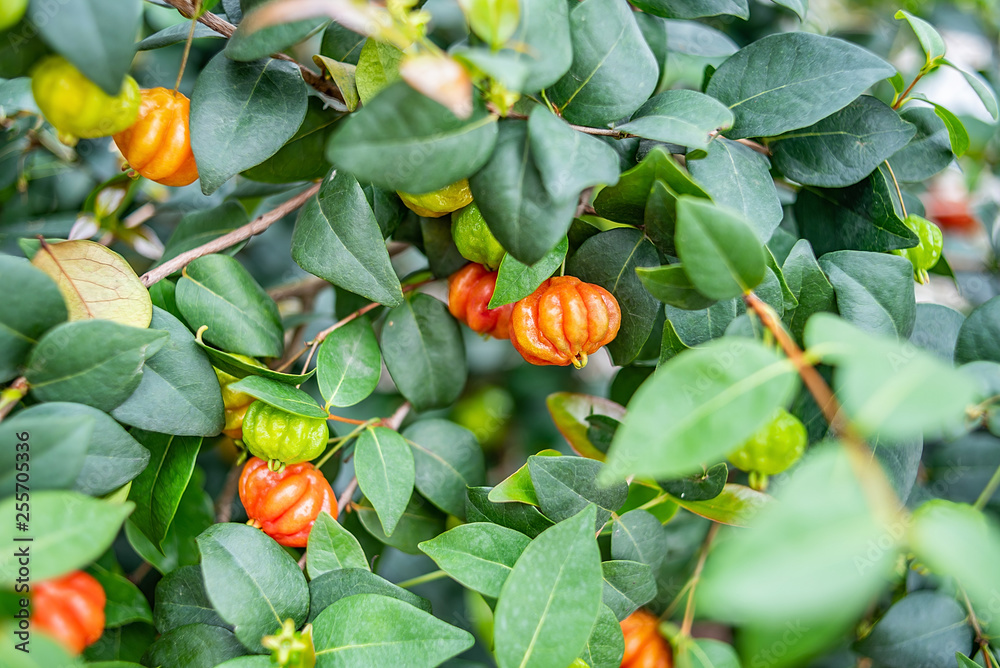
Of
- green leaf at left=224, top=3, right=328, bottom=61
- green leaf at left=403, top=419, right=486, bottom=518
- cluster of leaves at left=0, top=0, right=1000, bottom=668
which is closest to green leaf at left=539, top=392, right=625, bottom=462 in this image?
A: cluster of leaves at left=0, top=0, right=1000, bottom=668

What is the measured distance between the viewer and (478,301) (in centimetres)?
78

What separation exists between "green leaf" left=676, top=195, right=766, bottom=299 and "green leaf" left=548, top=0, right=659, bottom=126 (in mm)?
186

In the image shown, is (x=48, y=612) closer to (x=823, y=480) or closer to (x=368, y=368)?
(x=368, y=368)

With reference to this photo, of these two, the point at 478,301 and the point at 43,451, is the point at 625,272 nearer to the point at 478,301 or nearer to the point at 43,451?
the point at 478,301

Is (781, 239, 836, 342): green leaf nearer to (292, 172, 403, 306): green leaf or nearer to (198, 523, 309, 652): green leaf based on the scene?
(292, 172, 403, 306): green leaf

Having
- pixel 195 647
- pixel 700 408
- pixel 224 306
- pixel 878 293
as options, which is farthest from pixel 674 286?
pixel 195 647

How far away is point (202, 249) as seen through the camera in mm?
763

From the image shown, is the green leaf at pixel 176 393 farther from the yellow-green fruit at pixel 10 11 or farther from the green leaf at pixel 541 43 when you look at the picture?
the green leaf at pixel 541 43

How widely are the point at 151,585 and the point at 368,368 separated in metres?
0.54

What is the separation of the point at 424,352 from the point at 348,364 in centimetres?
12

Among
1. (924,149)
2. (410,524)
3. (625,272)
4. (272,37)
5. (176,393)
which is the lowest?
(410,524)

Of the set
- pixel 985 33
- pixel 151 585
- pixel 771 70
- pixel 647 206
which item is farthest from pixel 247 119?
pixel 985 33

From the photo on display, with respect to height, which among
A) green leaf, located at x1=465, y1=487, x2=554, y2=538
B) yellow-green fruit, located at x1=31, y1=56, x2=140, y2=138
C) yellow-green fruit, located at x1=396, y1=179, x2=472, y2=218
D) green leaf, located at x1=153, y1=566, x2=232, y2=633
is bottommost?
green leaf, located at x1=153, y1=566, x2=232, y2=633

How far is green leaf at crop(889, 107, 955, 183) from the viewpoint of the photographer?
80cm
